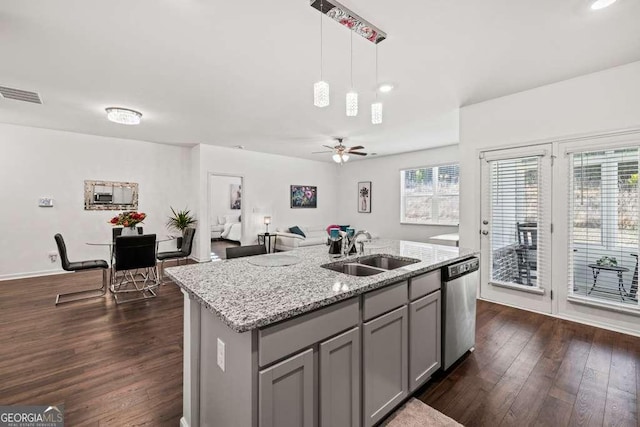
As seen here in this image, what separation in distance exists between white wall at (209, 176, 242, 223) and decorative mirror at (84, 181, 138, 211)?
3819mm

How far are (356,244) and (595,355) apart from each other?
2225mm

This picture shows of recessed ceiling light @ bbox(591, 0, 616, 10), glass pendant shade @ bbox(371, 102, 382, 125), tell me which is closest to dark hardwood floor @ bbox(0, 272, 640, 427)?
glass pendant shade @ bbox(371, 102, 382, 125)

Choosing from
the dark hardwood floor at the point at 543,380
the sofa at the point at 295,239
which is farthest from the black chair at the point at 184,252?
the dark hardwood floor at the point at 543,380

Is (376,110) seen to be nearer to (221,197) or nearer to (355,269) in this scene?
(355,269)

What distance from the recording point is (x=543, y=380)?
209cm

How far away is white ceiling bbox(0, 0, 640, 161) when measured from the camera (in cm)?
204

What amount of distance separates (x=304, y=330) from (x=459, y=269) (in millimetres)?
1531

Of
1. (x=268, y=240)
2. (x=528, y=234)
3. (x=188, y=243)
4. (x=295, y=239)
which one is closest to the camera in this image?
(x=528, y=234)

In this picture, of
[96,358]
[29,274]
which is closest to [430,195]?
[96,358]

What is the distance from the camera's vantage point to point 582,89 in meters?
3.02

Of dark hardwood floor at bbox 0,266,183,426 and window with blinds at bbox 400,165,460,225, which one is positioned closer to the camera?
dark hardwood floor at bbox 0,266,183,426

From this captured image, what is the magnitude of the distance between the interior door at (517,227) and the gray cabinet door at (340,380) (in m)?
2.99

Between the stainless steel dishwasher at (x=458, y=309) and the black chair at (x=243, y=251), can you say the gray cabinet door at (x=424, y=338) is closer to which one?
the stainless steel dishwasher at (x=458, y=309)

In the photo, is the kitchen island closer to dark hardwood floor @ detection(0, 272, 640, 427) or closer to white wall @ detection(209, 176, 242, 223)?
dark hardwood floor @ detection(0, 272, 640, 427)
